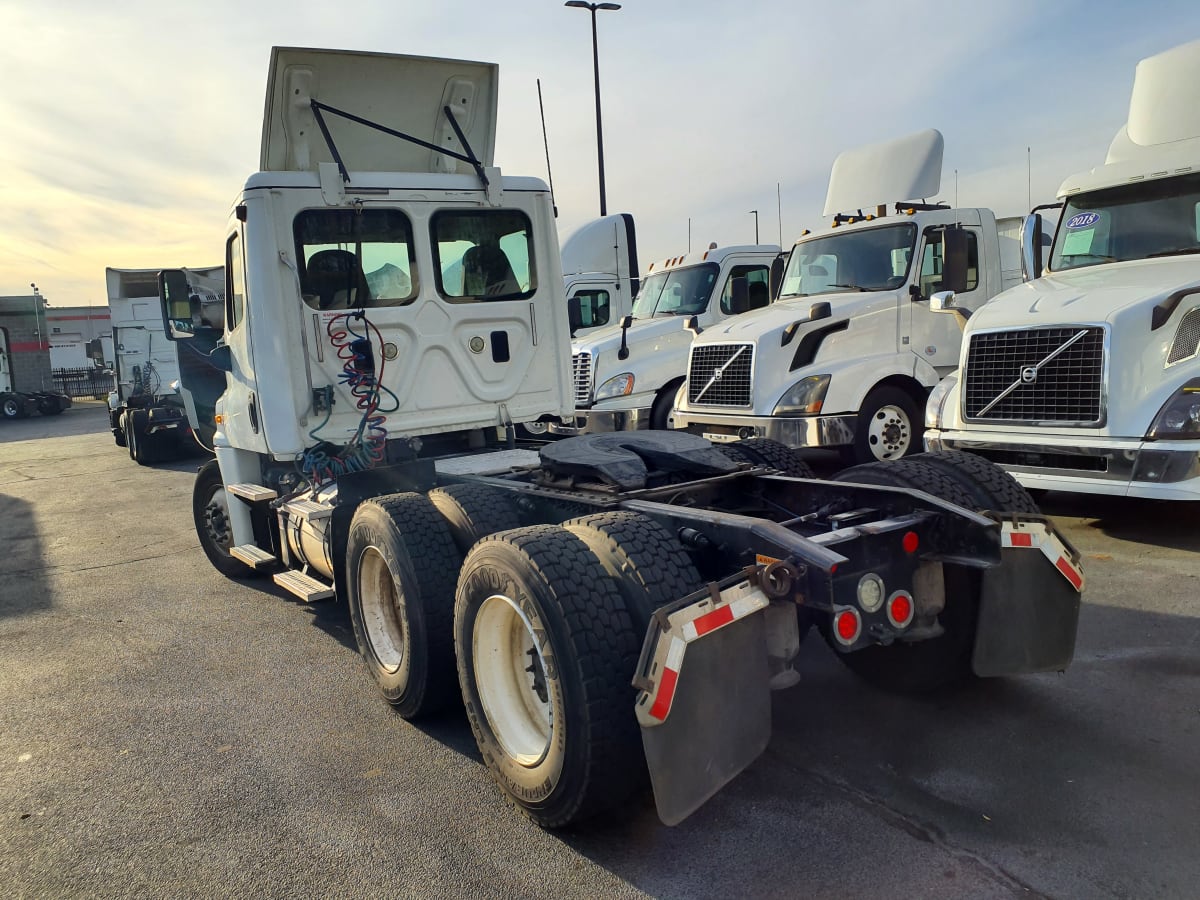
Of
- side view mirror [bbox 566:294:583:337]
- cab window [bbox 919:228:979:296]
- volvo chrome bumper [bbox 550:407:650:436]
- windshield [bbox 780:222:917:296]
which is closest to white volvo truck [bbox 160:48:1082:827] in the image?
windshield [bbox 780:222:917:296]

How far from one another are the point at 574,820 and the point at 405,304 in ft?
11.8

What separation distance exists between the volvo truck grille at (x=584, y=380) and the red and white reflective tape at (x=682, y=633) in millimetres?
8728

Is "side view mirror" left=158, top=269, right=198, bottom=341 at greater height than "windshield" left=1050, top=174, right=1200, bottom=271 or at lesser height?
lesser

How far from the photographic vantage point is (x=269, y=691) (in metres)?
4.74

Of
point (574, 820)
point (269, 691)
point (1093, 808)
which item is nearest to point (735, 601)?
point (574, 820)

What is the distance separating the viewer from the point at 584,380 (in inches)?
461

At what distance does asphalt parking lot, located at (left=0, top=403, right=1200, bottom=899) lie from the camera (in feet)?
9.46

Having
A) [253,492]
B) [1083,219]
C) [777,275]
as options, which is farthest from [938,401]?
[253,492]

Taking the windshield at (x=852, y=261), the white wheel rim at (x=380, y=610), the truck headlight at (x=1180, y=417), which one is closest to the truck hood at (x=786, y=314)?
the windshield at (x=852, y=261)

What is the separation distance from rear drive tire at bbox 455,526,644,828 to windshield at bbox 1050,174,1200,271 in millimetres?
6153

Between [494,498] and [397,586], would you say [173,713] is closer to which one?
[397,586]

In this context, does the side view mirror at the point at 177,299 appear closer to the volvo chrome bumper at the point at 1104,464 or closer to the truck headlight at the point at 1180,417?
the volvo chrome bumper at the point at 1104,464

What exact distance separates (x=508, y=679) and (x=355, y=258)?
3078 millimetres

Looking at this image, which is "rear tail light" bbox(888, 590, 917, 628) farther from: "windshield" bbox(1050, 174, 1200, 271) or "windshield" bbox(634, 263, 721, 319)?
"windshield" bbox(634, 263, 721, 319)
